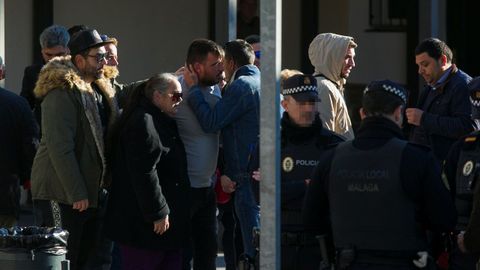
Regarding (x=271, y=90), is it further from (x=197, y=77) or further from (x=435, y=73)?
(x=435, y=73)

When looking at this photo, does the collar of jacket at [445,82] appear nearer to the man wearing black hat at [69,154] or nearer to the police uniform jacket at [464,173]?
the police uniform jacket at [464,173]

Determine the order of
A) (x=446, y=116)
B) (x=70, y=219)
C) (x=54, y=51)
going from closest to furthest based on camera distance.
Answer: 1. (x=70, y=219)
2. (x=446, y=116)
3. (x=54, y=51)

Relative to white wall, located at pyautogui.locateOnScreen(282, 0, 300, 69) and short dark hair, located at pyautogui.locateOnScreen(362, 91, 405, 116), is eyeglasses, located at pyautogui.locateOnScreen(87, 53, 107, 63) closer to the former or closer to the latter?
short dark hair, located at pyautogui.locateOnScreen(362, 91, 405, 116)

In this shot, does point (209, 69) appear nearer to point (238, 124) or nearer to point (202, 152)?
point (238, 124)

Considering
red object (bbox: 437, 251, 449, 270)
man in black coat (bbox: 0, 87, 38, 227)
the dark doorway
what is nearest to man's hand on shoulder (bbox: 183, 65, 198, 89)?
man in black coat (bbox: 0, 87, 38, 227)

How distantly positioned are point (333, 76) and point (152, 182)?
1.43 m

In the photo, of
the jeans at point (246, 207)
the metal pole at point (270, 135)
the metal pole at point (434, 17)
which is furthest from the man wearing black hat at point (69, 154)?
the metal pole at point (434, 17)

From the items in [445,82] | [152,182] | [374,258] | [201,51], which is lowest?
[374,258]

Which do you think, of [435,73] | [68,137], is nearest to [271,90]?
[68,137]

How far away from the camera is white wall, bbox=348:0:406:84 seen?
1307 centimetres

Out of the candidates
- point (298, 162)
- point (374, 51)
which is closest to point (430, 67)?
point (298, 162)

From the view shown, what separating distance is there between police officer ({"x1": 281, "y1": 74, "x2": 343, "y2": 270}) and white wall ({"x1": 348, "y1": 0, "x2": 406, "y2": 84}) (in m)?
6.97

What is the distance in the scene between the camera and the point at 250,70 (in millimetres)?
7406

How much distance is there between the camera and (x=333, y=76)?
23.7ft
